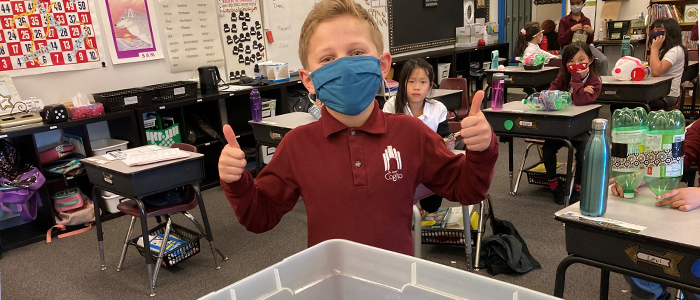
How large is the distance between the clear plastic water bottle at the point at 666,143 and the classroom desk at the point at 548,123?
1626 mm

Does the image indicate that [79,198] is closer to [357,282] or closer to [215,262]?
[215,262]

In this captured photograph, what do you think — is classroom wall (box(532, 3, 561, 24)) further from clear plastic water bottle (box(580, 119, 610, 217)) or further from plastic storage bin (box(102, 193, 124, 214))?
clear plastic water bottle (box(580, 119, 610, 217))

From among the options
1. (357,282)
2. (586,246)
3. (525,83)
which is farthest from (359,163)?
(525,83)

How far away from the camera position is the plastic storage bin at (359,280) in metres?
0.68

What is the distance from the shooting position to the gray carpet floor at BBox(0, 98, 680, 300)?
108 inches

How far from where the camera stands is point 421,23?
23.7 feet

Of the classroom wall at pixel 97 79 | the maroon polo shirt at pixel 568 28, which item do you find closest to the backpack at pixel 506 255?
the classroom wall at pixel 97 79

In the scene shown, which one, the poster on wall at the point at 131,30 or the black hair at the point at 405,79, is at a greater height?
the poster on wall at the point at 131,30

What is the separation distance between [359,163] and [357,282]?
17.6 inches

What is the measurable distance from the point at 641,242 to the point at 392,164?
0.79 meters

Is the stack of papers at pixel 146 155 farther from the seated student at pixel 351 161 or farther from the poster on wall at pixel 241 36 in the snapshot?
the poster on wall at pixel 241 36

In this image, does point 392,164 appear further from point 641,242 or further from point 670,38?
point 670,38

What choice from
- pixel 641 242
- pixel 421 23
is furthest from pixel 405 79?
pixel 421 23

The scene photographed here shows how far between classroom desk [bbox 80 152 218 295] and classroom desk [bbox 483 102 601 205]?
2072mm
